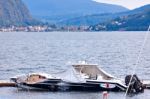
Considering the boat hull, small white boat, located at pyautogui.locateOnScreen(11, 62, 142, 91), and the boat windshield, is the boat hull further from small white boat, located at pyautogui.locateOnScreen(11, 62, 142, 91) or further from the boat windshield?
the boat windshield

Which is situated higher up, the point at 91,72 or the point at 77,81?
the point at 91,72

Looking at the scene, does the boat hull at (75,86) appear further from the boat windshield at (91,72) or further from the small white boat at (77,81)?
the boat windshield at (91,72)

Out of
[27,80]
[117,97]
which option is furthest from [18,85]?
[117,97]

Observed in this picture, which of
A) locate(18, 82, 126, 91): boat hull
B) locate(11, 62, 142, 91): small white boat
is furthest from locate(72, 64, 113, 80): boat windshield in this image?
locate(18, 82, 126, 91): boat hull

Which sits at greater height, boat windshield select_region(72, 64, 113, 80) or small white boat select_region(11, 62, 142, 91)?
boat windshield select_region(72, 64, 113, 80)

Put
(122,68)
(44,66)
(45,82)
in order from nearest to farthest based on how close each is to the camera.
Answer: (45,82)
(122,68)
(44,66)

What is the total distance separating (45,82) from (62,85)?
1512 mm

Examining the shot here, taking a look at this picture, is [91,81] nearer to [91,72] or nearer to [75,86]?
[75,86]

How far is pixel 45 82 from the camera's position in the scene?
2119 inches

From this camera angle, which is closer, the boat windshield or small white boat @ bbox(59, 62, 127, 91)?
small white boat @ bbox(59, 62, 127, 91)

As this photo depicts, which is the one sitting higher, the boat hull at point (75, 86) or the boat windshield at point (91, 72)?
the boat windshield at point (91, 72)

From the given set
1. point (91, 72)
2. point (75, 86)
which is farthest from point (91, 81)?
point (91, 72)

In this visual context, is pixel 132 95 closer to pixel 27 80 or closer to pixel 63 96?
pixel 63 96

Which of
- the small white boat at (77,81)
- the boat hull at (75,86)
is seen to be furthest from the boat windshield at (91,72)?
the boat hull at (75,86)
